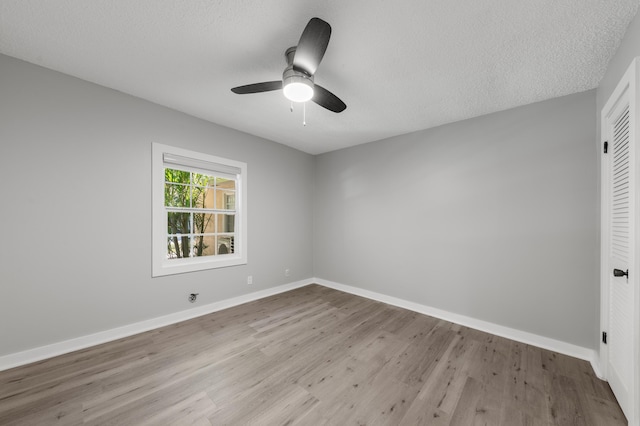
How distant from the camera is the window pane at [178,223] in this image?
3074 millimetres

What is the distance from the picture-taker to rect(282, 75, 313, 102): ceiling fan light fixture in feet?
5.42

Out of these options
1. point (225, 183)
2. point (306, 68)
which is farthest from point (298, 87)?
point (225, 183)

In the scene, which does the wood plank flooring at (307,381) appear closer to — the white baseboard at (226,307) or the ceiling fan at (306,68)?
the white baseboard at (226,307)

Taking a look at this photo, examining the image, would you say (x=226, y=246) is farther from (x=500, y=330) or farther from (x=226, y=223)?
(x=500, y=330)

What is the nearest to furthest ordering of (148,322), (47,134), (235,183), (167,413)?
(167,413) → (47,134) → (148,322) → (235,183)

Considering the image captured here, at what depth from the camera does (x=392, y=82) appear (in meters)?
2.25

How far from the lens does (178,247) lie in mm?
3178

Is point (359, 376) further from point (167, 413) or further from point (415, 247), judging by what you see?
point (415, 247)

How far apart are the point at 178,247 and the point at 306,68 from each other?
9.18ft

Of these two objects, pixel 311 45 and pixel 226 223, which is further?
pixel 226 223

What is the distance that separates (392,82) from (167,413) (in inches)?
123

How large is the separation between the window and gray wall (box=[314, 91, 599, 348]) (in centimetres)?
195

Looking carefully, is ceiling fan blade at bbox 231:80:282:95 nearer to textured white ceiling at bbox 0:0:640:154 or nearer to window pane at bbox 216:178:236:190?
textured white ceiling at bbox 0:0:640:154

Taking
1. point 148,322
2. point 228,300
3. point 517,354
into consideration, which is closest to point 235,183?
point 228,300
